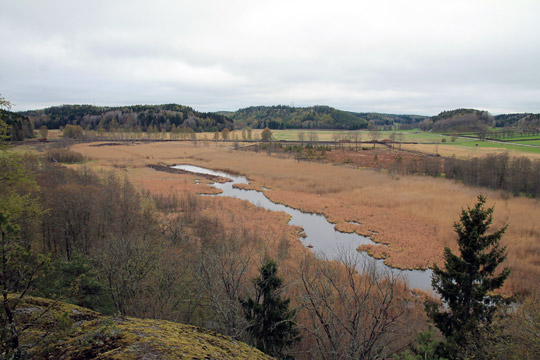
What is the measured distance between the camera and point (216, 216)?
2978 cm

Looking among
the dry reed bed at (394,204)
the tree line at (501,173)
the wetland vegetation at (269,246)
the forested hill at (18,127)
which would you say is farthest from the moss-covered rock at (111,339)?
the forested hill at (18,127)

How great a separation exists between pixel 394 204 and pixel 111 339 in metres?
37.5

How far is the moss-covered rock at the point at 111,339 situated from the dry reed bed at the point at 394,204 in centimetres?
2150

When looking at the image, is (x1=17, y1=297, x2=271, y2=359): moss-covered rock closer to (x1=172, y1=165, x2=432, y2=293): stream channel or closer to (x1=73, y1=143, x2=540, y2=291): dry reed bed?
(x1=172, y1=165, x2=432, y2=293): stream channel

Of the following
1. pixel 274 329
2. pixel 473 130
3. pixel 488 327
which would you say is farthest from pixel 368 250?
pixel 473 130

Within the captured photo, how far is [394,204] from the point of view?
35.9 meters

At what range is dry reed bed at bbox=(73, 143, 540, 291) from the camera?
23.0 m

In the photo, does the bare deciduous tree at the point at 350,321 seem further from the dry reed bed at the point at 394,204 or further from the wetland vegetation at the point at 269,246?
the dry reed bed at the point at 394,204

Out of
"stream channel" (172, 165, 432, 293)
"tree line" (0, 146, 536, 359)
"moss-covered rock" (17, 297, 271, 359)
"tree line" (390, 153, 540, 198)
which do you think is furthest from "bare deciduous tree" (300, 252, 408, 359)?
"tree line" (390, 153, 540, 198)

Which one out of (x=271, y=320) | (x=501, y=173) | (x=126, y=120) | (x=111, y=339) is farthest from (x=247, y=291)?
(x=126, y=120)

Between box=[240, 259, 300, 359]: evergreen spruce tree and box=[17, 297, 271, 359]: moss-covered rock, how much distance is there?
262 inches

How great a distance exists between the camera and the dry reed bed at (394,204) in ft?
75.5

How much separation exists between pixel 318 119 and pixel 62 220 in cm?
19039

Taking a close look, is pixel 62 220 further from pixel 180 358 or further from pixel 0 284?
pixel 180 358
